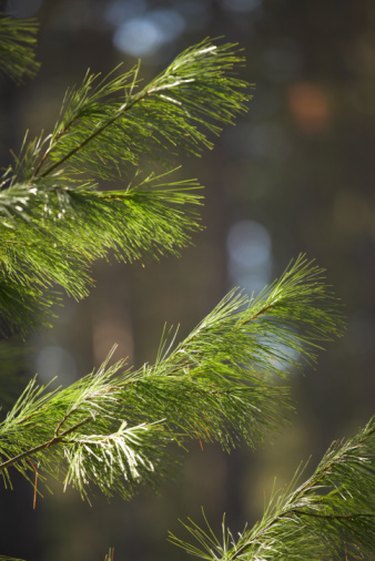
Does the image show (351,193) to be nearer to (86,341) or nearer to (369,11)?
(369,11)

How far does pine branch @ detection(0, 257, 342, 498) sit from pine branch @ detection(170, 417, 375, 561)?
0.17 m

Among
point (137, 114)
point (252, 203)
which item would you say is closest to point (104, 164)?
point (137, 114)

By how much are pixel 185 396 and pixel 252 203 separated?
32.0ft

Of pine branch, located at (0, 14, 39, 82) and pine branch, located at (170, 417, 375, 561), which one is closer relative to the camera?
pine branch, located at (170, 417, 375, 561)

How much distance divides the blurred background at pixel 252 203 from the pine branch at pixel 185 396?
27.8 feet

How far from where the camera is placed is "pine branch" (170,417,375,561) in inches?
62.8

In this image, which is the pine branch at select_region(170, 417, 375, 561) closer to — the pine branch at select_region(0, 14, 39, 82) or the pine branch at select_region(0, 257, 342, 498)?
the pine branch at select_region(0, 257, 342, 498)

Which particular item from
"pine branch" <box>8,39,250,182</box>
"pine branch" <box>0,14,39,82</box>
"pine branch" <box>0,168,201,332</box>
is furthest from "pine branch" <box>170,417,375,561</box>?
"pine branch" <box>0,14,39,82</box>

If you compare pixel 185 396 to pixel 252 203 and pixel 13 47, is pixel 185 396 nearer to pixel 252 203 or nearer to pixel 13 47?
pixel 13 47

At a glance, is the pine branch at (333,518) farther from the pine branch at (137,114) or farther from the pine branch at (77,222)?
the pine branch at (137,114)

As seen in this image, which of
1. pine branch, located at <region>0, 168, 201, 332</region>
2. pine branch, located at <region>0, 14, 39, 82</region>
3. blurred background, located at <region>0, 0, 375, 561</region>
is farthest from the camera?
blurred background, located at <region>0, 0, 375, 561</region>

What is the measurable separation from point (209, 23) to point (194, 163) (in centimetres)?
200

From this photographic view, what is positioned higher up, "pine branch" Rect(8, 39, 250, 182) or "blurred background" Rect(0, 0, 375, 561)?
"pine branch" Rect(8, 39, 250, 182)

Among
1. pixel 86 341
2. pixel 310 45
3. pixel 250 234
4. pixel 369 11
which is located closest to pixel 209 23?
pixel 310 45
